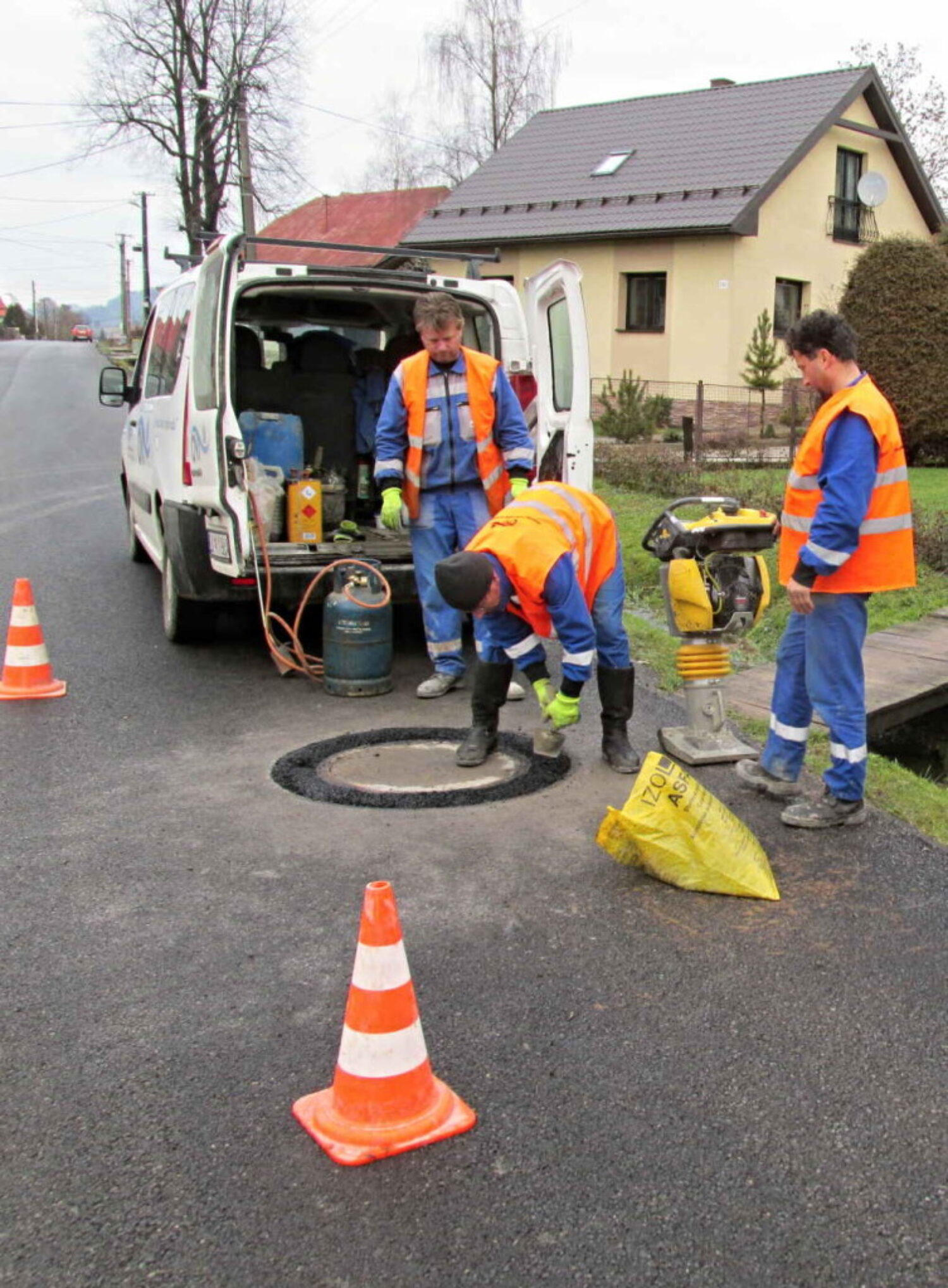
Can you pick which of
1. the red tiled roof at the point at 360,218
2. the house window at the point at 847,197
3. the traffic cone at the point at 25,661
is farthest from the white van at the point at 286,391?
the red tiled roof at the point at 360,218

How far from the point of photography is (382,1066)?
8.21 ft

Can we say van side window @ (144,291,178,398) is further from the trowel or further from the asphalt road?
the trowel

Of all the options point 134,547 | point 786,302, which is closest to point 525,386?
point 134,547

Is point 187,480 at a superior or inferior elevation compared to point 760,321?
inferior

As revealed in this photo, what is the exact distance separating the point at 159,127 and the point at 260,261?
3804cm

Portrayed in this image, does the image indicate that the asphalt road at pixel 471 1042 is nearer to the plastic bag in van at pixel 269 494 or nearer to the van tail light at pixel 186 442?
the van tail light at pixel 186 442

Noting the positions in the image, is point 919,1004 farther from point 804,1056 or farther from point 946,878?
point 946,878

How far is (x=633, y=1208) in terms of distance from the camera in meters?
2.29

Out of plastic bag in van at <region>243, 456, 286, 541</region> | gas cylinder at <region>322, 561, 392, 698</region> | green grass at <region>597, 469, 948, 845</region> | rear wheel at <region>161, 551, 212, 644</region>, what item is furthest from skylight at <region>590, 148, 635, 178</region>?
gas cylinder at <region>322, 561, 392, 698</region>

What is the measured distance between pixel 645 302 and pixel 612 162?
12.3 feet

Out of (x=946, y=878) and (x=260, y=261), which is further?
(x=260, y=261)

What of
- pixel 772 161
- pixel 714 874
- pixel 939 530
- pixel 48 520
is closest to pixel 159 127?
pixel 772 161

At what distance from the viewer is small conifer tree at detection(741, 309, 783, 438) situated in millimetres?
20344

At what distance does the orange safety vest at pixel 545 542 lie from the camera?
166 inches
